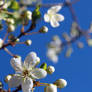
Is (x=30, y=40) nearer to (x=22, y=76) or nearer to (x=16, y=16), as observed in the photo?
(x=16, y=16)

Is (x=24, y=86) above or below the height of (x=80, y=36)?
below

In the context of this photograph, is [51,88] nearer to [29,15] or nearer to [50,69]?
[50,69]

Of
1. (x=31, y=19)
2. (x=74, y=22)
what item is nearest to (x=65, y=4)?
(x=74, y=22)

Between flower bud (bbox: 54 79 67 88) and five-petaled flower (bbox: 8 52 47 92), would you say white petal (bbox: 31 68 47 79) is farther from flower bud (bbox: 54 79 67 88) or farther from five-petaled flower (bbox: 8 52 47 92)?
flower bud (bbox: 54 79 67 88)

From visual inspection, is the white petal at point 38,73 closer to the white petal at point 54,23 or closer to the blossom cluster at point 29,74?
the blossom cluster at point 29,74

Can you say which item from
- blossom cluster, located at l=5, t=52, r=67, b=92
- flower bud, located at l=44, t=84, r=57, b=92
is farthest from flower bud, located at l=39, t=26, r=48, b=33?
flower bud, located at l=44, t=84, r=57, b=92

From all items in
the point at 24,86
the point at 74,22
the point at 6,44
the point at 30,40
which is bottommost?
the point at 24,86
